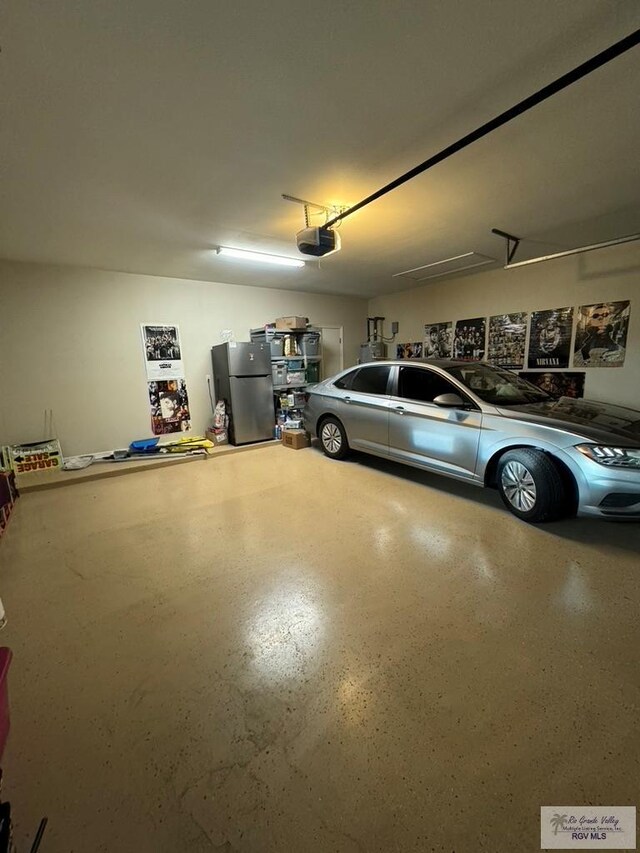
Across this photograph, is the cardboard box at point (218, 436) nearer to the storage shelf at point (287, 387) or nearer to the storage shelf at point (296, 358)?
the storage shelf at point (287, 387)

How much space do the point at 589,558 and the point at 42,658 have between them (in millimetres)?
3138

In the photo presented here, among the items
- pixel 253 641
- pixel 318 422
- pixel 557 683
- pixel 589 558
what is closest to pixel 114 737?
pixel 253 641

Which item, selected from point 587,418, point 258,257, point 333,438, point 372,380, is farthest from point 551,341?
point 258,257

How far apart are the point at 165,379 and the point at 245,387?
124cm

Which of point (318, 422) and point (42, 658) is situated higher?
point (318, 422)

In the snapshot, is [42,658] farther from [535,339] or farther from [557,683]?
[535,339]

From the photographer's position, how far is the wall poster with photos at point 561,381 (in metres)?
4.42

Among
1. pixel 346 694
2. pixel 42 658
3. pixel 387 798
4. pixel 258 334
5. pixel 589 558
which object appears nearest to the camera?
pixel 387 798

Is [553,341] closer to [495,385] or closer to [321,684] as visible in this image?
[495,385]

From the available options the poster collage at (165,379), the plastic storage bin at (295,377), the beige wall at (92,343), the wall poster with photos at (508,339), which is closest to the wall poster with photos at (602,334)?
the wall poster with photos at (508,339)

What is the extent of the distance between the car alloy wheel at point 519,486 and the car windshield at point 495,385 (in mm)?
585

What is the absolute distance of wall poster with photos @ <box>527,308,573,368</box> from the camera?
441 cm

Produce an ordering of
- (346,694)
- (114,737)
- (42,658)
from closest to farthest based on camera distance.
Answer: (114,737)
(346,694)
(42,658)

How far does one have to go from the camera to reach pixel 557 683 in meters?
1.32
